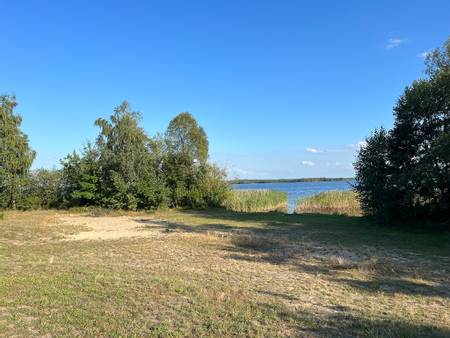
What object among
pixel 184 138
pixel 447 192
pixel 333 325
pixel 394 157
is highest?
pixel 184 138

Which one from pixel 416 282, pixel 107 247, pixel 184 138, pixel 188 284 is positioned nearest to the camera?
pixel 188 284

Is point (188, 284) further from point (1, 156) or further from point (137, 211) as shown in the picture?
point (1, 156)

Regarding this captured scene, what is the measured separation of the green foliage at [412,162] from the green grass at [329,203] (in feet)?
29.9

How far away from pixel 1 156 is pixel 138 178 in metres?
7.55

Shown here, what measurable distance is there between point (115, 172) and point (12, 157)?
5.74 metres

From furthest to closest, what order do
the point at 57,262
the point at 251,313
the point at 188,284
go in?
the point at 57,262
the point at 188,284
the point at 251,313

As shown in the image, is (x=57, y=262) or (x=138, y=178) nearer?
(x=57, y=262)

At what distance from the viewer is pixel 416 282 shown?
7.07 m

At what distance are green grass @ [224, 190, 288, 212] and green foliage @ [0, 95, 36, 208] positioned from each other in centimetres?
1263

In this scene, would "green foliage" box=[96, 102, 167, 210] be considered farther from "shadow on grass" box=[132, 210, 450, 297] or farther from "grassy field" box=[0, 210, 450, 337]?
"grassy field" box=[0, 210, 450, 337]

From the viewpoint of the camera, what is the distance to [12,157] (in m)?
22.3

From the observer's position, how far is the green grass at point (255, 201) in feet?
89.1

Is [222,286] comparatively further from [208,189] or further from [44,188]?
[44,188]

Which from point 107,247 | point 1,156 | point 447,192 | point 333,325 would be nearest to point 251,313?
point 333,325
